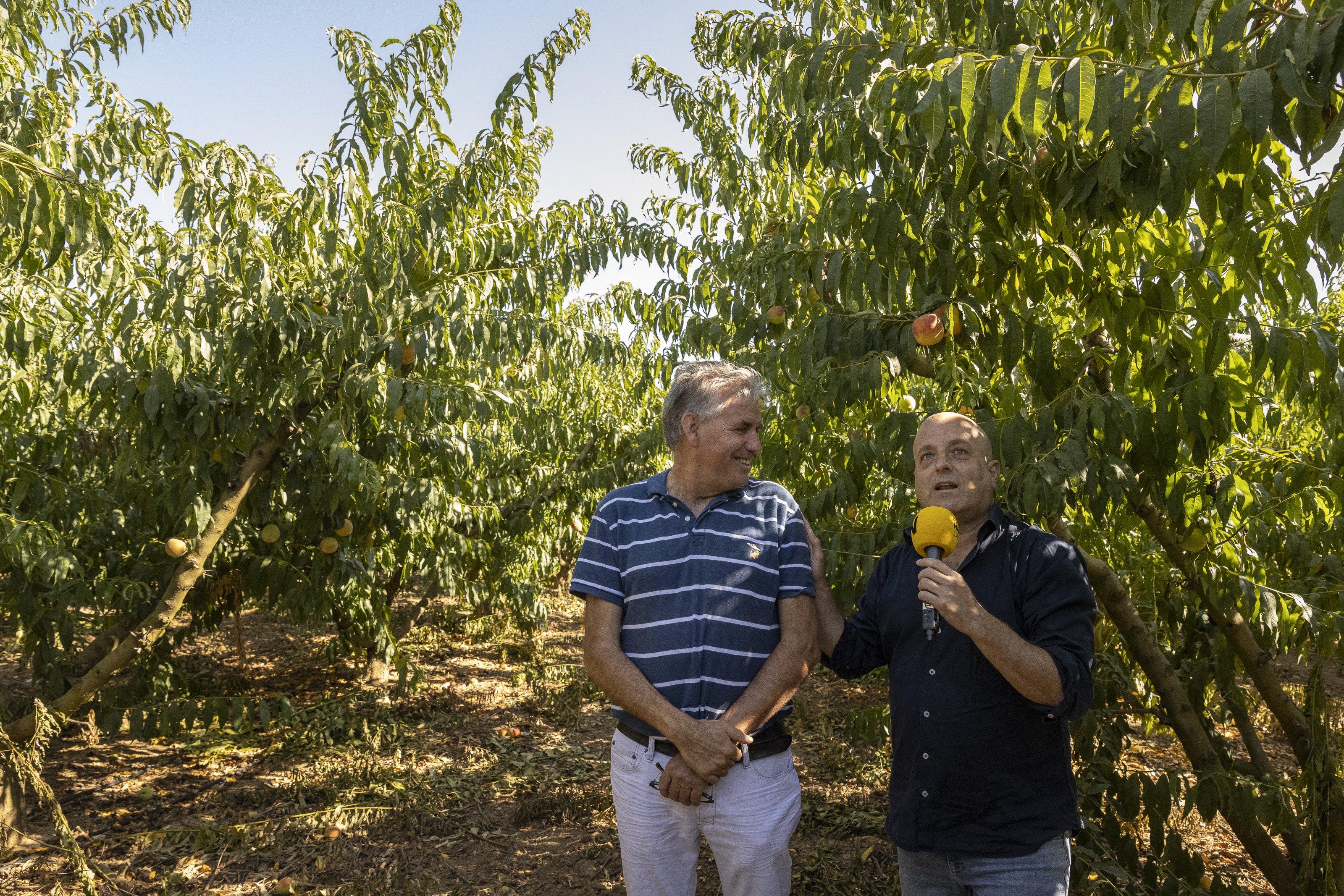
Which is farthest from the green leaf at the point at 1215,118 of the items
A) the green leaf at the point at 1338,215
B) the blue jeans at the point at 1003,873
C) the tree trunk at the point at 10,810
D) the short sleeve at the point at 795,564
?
the tree trunk at the point at 10,810

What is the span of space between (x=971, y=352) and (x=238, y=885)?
12.2 feet

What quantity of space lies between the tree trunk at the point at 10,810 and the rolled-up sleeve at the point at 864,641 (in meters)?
3.90

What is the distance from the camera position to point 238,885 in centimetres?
364

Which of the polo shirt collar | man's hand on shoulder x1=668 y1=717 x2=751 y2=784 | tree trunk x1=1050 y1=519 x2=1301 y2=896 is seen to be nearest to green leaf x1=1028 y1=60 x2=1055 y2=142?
the polo shirt collar

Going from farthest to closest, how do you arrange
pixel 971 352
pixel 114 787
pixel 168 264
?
1. pixel 114 787
2. pixel 168 264
3. pixel 971 352

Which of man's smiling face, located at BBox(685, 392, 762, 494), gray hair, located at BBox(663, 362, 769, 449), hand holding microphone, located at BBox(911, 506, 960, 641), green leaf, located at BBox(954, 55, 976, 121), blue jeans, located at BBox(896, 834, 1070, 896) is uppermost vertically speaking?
green leaf, located at BBox(954, 55, 976, 121)

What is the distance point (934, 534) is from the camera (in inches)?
69.5

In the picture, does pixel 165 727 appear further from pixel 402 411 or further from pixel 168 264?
pixel 168 264

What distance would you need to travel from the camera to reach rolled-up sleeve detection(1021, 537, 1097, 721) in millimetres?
1668

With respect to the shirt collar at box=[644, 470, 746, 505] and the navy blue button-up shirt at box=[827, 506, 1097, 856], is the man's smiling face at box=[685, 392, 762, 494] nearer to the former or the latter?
the shirt collar at box=[644, 470, 746, 505]

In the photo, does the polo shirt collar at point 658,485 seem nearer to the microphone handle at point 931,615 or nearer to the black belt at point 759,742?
the black belt at point 759,742

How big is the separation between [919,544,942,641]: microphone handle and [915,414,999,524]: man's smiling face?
0.49 feet

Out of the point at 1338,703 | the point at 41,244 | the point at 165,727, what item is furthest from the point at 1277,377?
the point at 1338,703

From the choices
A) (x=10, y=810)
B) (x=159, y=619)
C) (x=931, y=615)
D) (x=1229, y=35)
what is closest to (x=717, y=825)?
(x=931, y=615)
